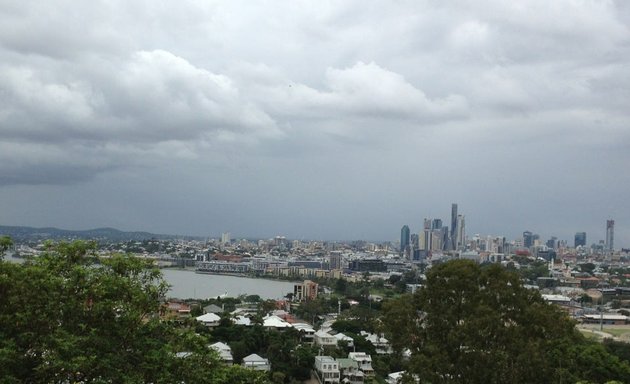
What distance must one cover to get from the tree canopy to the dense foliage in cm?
147

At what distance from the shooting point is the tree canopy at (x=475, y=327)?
3.93m

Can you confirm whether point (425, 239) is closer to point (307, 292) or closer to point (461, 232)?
point (461, 232)

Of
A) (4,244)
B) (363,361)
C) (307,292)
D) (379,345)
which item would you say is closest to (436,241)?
(307,292)

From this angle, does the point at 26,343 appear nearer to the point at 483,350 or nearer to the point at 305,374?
the point at 483,350

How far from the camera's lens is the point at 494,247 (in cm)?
6519

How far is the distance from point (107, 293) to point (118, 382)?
1.43ft

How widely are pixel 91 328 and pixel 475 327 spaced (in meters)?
2.37

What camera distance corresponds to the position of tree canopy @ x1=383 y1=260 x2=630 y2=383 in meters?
3.93

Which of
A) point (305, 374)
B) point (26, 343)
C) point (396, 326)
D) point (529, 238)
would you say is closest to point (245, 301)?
point (305, 374)

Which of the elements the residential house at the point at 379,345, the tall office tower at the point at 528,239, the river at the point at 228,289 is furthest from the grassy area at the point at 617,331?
the tall office tower at the point at 528,239

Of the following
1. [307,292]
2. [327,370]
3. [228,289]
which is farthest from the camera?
[228,289]

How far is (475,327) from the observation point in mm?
3938

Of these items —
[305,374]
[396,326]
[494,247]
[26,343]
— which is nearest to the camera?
[26,343]

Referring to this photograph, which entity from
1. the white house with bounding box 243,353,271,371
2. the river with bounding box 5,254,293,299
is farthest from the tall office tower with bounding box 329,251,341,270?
the white house with bounding box 243,353,271,371
